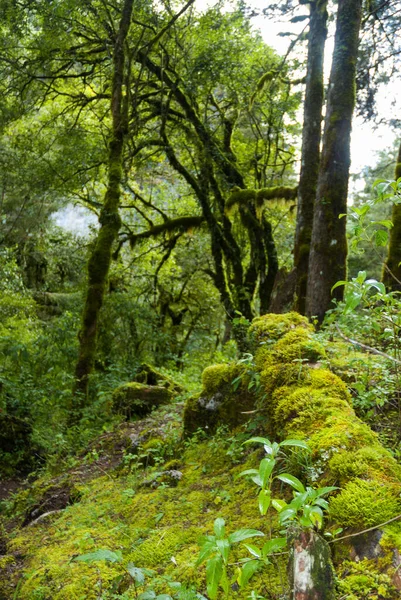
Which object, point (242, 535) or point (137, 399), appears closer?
point (242, 535)

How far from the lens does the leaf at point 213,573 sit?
4.60ft

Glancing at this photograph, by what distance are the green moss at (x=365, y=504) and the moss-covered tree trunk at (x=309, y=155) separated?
6099mm

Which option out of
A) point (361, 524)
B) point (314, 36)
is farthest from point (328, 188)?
point (361, 524)

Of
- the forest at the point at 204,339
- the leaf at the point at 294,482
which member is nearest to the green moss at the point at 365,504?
the forest at the point at 204,339

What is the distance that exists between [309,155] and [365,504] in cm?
747

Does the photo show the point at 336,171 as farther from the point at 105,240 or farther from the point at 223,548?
the point at 223,548

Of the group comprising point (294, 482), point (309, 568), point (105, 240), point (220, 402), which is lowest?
point (220, 402)

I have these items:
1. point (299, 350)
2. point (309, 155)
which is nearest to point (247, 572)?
point (299, 350)

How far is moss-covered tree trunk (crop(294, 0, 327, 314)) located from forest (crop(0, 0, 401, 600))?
0.04 m

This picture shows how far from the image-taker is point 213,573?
1425 millimetres

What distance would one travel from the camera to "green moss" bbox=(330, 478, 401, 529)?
6.33 ft

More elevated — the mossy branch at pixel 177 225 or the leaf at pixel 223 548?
the mossy branch at pixel 177 225

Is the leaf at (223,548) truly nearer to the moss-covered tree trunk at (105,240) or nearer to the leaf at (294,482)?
the leaf at (294,482)

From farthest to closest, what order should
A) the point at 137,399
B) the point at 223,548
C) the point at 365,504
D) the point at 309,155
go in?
the point at 309,155
the point at 137,399
the point at 365,504
the point at 223,548
